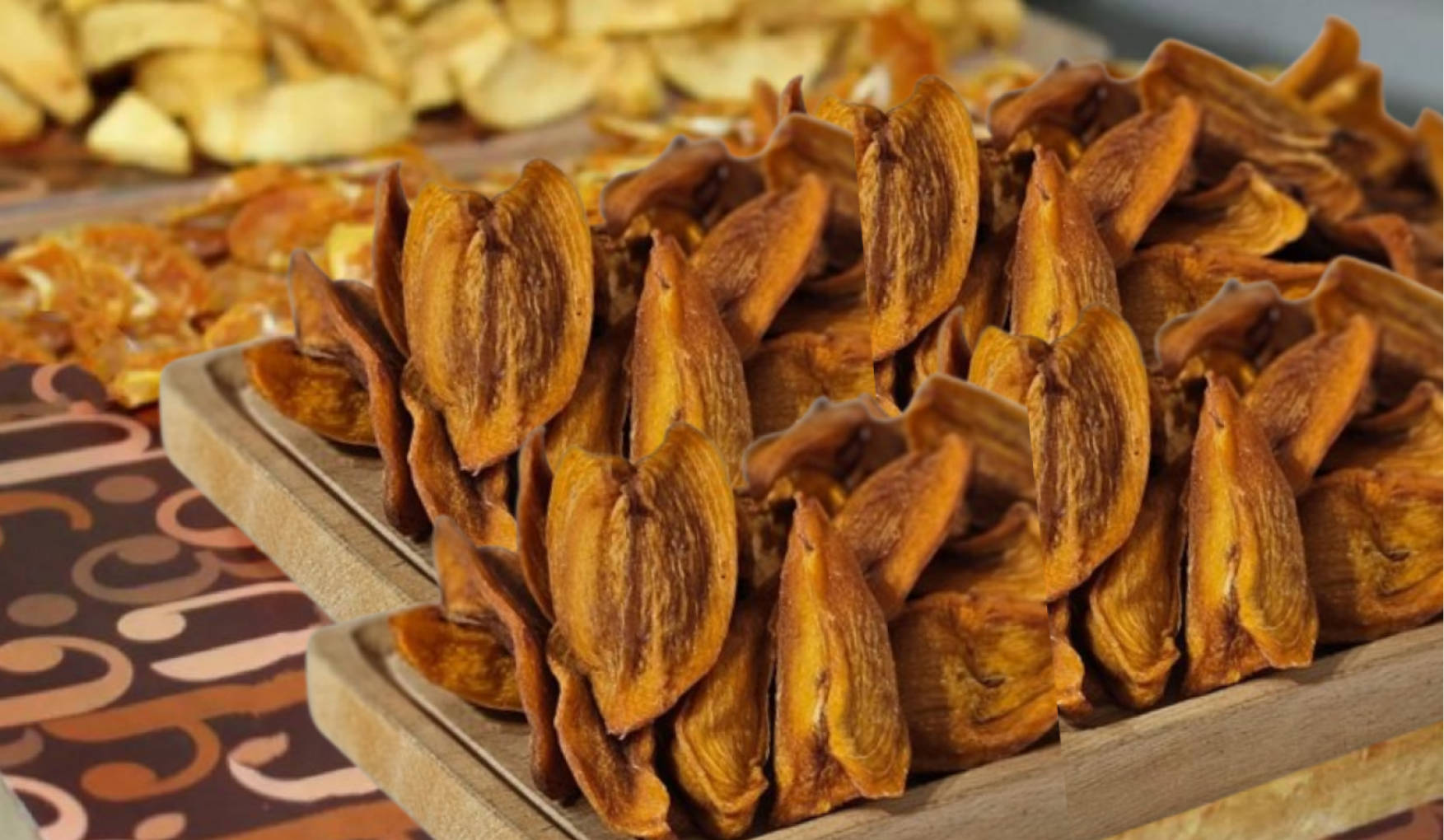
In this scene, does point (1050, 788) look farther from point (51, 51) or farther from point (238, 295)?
point (51, 51)

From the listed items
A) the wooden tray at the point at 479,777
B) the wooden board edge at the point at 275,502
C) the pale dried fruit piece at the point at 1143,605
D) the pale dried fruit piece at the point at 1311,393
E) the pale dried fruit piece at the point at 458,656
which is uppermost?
the pale dried fruit piece at the point at 1311,393

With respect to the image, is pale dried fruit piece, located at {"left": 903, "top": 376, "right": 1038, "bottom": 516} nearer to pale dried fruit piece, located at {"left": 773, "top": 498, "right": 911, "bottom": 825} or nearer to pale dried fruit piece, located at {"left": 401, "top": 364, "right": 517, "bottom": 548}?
pale dried fruit piece, located at {"left": 773, "top": 498, "right": 911, "bottom": 825}

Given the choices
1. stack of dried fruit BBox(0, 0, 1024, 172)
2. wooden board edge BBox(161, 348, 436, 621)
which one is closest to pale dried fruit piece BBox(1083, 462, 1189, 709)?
wooden board edge BBox(161, 348, 436, 621)

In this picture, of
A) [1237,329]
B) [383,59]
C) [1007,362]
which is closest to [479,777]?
[1007,362]

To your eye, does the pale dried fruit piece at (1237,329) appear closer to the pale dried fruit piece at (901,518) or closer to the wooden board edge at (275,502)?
the pale dried fruit piece at (901,518)

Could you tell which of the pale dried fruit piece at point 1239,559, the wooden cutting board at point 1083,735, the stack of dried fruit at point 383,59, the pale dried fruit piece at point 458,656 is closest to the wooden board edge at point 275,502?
the wooden cutting board at point 1083,735

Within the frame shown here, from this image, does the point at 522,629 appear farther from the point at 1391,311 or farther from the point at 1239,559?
the point at 1391,311

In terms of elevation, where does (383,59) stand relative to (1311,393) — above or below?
below
